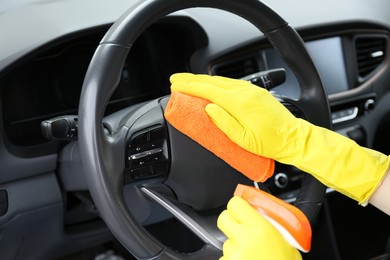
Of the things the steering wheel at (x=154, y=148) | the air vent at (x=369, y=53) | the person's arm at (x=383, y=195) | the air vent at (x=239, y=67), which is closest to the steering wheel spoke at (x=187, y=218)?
the steering wheel at (x=154, y=148)

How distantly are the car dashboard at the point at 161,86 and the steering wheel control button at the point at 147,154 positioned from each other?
258 mm

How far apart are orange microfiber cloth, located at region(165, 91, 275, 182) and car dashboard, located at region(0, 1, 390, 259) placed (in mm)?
380

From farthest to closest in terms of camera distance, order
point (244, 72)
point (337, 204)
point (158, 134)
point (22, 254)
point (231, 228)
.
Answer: point (337, 204) → point (244, 72) → point (22, 254) → point (158, 134) → point (231, 228)

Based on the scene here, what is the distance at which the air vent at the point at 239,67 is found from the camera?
158 centimetres

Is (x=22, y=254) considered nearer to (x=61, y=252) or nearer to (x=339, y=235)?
(x=61, y=252)

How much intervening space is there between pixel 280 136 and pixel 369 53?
1.02m

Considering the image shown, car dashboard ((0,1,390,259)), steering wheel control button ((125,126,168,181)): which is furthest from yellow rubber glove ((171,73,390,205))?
car dashboard ((0,1,390,259))

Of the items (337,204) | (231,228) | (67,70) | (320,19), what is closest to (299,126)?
(231,228)

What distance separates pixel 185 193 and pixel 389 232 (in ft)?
3.66

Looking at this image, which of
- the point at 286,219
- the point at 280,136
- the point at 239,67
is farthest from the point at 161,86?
the point at 286,219

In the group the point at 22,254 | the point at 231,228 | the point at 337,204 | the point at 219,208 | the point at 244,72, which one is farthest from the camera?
the point at 337,204

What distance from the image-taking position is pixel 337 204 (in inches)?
75.8

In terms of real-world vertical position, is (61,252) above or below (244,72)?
below

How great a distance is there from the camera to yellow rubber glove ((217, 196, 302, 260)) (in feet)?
2.84
